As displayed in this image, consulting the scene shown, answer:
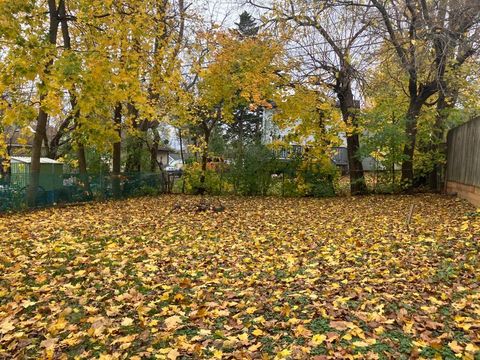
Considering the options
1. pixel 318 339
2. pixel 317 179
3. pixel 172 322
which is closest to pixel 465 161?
pixel 317 179

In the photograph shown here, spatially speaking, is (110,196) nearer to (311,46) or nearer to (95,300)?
(311,46)

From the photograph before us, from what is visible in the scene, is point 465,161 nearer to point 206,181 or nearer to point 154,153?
point 206,181

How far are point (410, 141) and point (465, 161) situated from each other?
2.73 meters

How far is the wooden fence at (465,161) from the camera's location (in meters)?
10.4

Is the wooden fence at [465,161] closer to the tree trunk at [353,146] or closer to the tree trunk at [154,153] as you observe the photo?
the tree trunk at [353,146]

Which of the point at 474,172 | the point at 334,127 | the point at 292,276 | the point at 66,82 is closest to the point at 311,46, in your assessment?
the point at 334,127

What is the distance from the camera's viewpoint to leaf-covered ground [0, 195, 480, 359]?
3168 mm

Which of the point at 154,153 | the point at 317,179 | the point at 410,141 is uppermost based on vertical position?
the point at 410,141

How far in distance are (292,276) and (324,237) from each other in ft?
8.06

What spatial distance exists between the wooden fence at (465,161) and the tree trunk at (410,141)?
3.80 feet

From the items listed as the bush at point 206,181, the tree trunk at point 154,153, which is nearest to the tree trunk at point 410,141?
the bush at point 206,181

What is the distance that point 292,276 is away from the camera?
491 cm

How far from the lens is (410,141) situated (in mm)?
14094

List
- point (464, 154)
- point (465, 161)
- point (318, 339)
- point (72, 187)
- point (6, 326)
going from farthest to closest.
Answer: point (72, 187)
point (464, 154)
point (465, 161)
point (6, 326)
point (318, 339)
